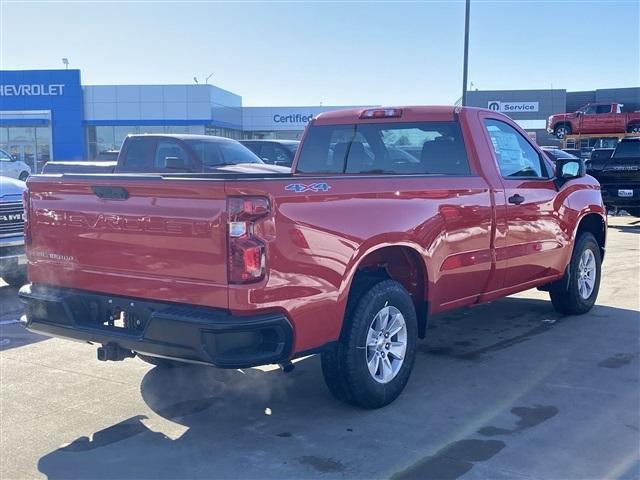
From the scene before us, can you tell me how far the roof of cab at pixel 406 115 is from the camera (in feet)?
19.7

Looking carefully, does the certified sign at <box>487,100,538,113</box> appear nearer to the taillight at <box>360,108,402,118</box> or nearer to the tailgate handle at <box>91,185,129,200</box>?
the taillight at <box>360,108,402,118</box>

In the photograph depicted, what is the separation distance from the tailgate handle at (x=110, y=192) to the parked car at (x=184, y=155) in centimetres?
679

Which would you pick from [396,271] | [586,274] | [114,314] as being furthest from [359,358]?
[586,274]

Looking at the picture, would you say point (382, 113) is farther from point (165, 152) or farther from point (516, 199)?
point (165, 152)

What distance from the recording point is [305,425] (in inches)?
180

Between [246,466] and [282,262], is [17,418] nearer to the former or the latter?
[246,466]

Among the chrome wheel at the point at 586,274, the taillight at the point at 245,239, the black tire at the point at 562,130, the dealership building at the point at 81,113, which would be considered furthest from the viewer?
the dealership building at the point at 81,113

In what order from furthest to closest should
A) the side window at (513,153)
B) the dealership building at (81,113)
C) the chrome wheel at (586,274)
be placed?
the dealership building at (81,113)
the chrome wheel at (586,274)
the side window at (513,153)

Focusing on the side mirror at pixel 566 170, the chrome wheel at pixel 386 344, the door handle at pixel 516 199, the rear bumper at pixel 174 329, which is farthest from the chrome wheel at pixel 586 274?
the rear bumper at pixel 174 329

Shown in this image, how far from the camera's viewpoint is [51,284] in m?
4.73

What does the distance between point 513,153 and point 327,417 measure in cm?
312

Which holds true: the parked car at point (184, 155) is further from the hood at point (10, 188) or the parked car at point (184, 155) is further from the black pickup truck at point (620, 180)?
the black pickup truck at point (620, 180)

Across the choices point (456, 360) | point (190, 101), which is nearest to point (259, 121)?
point (190, 101)

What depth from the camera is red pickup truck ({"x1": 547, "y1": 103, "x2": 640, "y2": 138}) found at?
3294 centimetres
